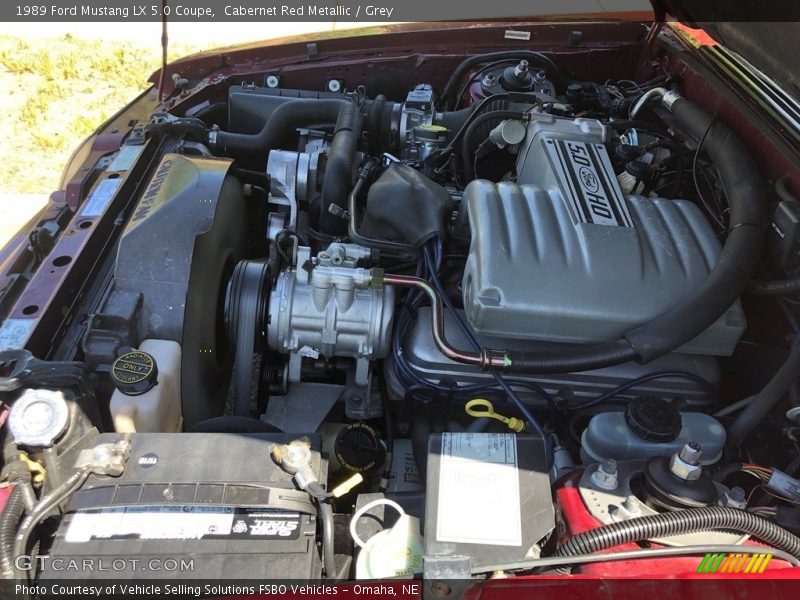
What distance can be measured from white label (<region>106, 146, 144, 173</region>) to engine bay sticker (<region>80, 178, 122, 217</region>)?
7cm

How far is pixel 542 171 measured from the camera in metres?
1.63

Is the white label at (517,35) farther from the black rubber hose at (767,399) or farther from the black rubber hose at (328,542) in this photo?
the black rubber hose at (328,542)

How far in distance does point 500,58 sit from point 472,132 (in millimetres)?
613

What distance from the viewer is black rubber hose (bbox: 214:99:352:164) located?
6.72 feet

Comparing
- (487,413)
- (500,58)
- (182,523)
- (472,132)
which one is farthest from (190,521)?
(500,58)

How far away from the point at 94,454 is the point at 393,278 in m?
0.72

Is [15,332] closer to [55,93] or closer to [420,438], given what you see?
[420,438]

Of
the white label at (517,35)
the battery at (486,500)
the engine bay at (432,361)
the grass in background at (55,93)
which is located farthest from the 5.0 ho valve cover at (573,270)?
the grass in background at (55,93)

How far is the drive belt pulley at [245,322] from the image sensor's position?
150cm

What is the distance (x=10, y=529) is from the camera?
0.96m

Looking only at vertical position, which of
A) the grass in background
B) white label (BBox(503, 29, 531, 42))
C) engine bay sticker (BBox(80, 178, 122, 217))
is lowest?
the grass in background

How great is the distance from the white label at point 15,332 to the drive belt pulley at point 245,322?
1.42 ft

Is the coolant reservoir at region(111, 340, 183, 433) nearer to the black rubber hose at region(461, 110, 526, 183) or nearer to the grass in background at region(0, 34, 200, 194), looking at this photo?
the black rubber hose at region(461, 110, 526, 183)

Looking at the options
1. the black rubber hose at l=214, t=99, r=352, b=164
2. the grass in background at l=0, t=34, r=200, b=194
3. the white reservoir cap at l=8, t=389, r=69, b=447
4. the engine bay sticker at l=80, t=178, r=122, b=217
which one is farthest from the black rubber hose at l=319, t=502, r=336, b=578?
the grass in background at l=0, t=34, r=200, b=194
